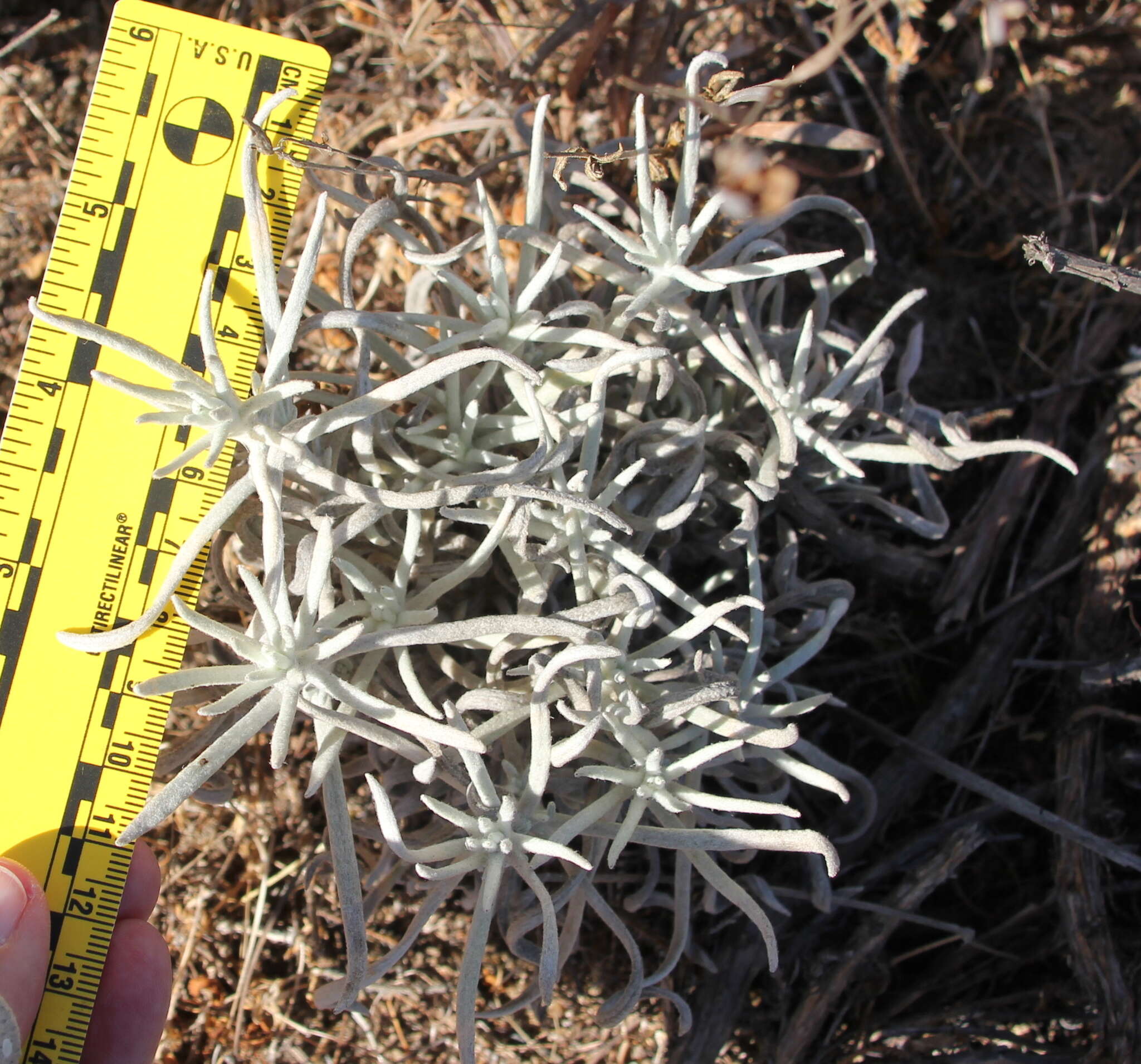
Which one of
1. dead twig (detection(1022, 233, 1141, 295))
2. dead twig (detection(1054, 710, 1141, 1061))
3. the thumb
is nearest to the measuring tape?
the thumb

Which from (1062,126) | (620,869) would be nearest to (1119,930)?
(620,869)

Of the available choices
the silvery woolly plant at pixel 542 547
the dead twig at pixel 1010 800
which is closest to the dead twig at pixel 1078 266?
the silvery woolly plant at pixel 542 547

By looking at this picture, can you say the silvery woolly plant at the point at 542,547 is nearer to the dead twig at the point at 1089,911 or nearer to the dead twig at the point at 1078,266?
the dead twig at the point at 1078,266

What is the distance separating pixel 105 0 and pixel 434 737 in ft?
5.48

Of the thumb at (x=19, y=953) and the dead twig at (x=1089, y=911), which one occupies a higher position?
the dead twig at (x=1089, y=911)

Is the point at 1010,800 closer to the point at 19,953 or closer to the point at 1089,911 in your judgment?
the point at 1089,911

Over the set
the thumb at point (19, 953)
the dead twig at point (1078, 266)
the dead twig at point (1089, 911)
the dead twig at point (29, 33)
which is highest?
the dead twig at point (29, 33)

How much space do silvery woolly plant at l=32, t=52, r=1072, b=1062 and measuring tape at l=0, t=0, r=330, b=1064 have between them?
10 centimetres

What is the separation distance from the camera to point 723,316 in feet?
4.54

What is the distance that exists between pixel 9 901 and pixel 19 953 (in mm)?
63

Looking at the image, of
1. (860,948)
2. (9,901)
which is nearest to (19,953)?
(9,901)

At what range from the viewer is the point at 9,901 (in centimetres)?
114

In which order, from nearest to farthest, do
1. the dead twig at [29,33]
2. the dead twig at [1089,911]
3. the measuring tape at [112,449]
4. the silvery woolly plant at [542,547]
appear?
the silvery woolly plant at [542,547] → the measuring tape at [112,449] → the dead twig at [1089,911] → the dead twig at [29,33]

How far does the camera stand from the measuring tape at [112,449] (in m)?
1.24
